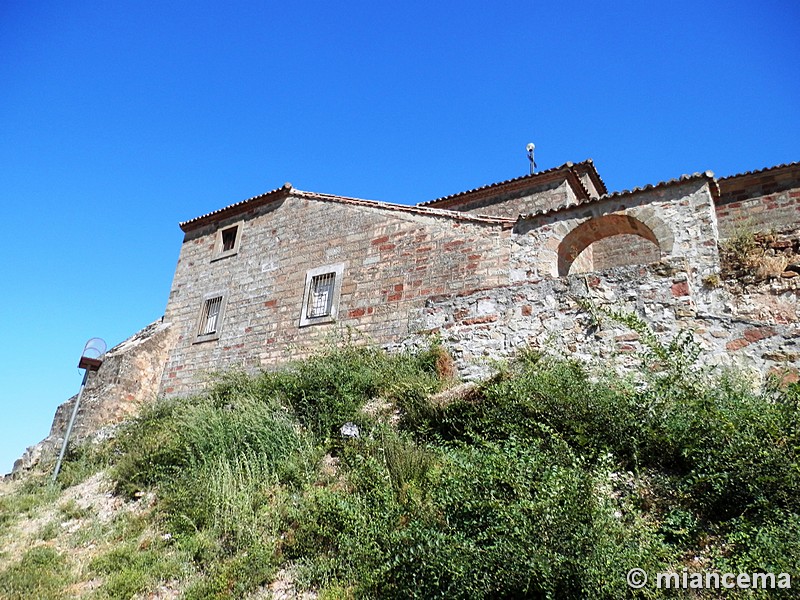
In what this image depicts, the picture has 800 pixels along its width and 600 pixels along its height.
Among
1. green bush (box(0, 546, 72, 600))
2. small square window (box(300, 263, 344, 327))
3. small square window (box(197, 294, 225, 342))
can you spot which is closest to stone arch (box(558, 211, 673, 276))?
small square window (box(300, 263, 344, 327))

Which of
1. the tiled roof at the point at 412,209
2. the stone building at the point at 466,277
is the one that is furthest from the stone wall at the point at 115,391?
the tiled roof at the point at 412,209

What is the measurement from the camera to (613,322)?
8.09 meters

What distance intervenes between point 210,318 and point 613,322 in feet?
33.2

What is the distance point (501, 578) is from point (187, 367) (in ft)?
38.1

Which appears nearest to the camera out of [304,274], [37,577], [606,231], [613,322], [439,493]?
[439,493]

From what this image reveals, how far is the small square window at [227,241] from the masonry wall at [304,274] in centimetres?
15

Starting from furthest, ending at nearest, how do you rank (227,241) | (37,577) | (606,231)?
(227,241) → (606,231) → (37,577)

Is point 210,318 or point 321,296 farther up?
point 321,296

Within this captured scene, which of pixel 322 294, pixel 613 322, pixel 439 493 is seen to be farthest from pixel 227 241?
pixel 439 493

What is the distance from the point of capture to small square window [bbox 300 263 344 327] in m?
12.7

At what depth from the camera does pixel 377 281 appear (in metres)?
12.2

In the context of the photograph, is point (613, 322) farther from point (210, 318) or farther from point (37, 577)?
point (210, 318)

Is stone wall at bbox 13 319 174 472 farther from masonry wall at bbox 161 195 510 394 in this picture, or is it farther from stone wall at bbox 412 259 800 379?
stone wall at bbox 412 259 800 379

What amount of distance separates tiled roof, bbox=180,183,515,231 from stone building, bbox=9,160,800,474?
4 cm
